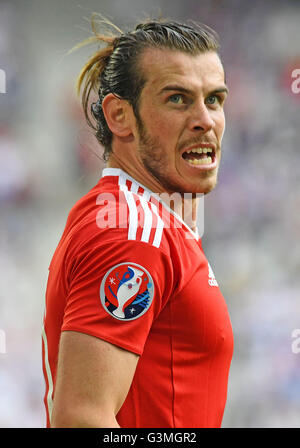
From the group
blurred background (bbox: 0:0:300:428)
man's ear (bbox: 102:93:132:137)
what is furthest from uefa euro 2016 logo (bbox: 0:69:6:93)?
man's ear (bbox: 102:93:132:137)

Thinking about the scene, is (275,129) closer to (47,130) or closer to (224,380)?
(47,130)

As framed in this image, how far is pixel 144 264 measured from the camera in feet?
3.70

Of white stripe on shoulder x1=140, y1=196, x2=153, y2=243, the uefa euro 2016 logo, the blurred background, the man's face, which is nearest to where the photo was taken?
white stripe on shoulder x1=140, y1=196, x2=153, y2=243

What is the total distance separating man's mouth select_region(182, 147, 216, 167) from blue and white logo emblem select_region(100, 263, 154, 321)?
0.43m

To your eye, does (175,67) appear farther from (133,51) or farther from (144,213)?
(144,213)

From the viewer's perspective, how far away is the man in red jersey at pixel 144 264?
3.57 ft

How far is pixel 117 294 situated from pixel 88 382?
0.53 ft

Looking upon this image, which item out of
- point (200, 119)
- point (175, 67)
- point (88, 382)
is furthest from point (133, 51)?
point (88, 382)

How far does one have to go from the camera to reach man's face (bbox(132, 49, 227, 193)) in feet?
4.66

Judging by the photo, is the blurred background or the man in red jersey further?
the blurred background

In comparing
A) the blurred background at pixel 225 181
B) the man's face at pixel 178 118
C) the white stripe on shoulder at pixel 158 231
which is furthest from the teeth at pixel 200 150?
the blurred background at pixel 225 181

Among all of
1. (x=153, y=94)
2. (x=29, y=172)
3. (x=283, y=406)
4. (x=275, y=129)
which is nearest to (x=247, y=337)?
(x=283, y=406)

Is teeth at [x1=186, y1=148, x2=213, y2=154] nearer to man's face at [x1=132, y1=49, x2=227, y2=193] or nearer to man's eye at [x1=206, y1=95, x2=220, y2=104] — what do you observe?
man's face at [x1=132, y1=49, x2=227, y2=193]

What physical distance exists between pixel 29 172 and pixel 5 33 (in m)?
1.02
